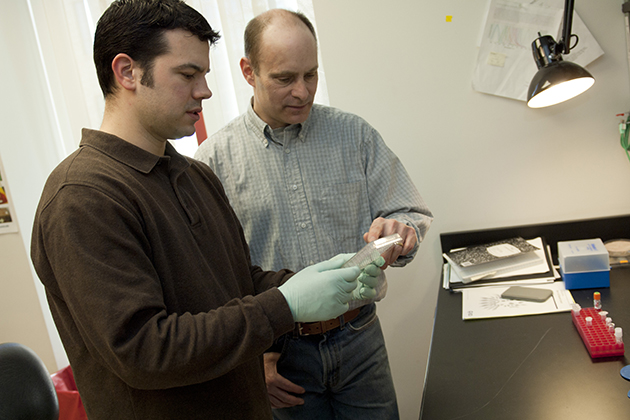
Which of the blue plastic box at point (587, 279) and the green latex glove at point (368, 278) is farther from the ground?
the green latex glove at point (368, 278)

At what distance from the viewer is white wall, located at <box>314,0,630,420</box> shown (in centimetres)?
183

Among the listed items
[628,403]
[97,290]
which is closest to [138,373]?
[97,290]

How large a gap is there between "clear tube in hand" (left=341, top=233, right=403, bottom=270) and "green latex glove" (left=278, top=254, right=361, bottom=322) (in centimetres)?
5

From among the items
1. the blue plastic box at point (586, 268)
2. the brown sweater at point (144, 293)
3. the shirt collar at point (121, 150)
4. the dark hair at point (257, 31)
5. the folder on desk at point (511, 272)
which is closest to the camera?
the brown sweater at point (144, 293)

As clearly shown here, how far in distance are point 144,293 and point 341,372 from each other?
2.40 ft

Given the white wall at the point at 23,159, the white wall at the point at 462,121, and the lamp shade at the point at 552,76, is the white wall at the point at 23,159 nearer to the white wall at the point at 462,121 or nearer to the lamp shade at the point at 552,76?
the white wall at the point at 462,121

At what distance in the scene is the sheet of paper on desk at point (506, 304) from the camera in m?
1.41

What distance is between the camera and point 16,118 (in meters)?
2.35

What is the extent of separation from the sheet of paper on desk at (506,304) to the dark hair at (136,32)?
1.13 m

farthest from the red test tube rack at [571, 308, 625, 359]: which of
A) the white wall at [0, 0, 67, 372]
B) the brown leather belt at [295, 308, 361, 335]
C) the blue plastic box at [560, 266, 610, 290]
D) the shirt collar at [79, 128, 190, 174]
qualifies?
the white wall at [0, 0, 67, 372]

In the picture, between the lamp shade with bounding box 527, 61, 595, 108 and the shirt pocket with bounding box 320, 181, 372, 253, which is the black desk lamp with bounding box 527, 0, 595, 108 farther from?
the shirt pocket with bounding box 320, 181, 372, 253

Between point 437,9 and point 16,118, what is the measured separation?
6.82ft

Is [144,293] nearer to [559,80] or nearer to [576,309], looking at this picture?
[576,309]

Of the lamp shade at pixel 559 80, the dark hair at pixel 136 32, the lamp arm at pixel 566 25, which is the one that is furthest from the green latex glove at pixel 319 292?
the lamp arm at pixel 566 25
